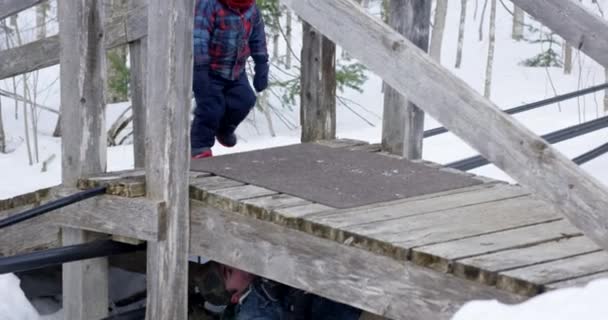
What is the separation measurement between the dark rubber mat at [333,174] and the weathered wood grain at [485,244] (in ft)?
2.30

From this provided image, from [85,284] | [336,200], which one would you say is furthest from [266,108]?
[336,200]

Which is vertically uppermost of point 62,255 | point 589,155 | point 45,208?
point 589,155

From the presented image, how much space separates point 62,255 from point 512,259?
211 centimetres

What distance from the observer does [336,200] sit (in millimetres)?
4234

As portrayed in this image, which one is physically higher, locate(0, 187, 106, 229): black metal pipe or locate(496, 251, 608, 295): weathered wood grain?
locate(0, 187, 106, 229): black metal pipe

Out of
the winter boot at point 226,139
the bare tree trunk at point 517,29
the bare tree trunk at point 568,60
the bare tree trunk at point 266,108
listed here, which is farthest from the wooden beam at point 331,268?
the bare tree trunk at point 517,29

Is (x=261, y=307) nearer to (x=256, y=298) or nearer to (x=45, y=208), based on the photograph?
(x=256, y=298)

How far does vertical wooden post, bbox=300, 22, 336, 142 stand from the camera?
18.0 ft

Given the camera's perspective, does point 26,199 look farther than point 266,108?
No

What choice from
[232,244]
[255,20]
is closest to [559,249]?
[232,244]

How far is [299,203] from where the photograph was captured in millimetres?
4211

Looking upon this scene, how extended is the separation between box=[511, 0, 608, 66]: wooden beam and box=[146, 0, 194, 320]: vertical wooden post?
5.00ft

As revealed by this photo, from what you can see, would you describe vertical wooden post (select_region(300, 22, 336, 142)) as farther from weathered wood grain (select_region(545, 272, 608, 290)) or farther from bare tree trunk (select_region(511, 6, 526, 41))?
bare tree trunk (select_region(511, 6, 526, 41))

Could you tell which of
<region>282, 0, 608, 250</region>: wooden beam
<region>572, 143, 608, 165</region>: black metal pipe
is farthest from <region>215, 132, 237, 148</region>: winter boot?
<region>572, 143, 608, 165</region>: black metal pipe
